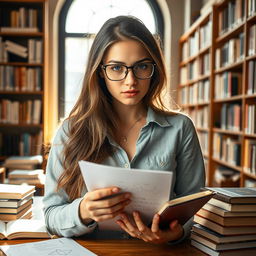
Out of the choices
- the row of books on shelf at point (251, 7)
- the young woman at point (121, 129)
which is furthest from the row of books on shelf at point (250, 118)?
the young woman at point (121, 129)

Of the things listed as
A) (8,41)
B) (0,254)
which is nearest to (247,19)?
(0,254)

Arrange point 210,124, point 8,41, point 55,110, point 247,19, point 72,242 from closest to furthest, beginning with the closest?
1. point 72,242
2. point 247,19
3. point 210,124
4. point 8,41
5. point 55,110

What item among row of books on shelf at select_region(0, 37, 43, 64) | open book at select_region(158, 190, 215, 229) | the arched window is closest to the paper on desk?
open book at select_region(158, 190, 215, 229)

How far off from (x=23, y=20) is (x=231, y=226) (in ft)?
14.9

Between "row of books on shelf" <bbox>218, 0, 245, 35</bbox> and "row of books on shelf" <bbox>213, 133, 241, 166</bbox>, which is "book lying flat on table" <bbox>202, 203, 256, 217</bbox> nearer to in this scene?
"row of books on shelf" <bbox>213, 133, 241, 166</bbox>

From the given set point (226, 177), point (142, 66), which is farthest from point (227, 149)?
point (142, 66)

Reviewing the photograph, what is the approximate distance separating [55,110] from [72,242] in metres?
4.77

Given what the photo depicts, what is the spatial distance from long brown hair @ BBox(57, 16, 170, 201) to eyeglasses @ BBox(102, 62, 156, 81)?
0.14 ft

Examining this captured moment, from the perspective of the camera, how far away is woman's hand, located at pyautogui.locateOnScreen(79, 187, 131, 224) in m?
0.88

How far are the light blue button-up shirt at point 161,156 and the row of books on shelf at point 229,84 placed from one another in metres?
2.31

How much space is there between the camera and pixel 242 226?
0.97 metres

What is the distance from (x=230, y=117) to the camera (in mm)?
3590

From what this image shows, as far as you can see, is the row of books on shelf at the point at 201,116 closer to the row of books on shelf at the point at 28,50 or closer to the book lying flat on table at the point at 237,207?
the row of books on shelf at the point at 28,50

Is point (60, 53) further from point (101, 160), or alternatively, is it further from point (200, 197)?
point (200, 197)
